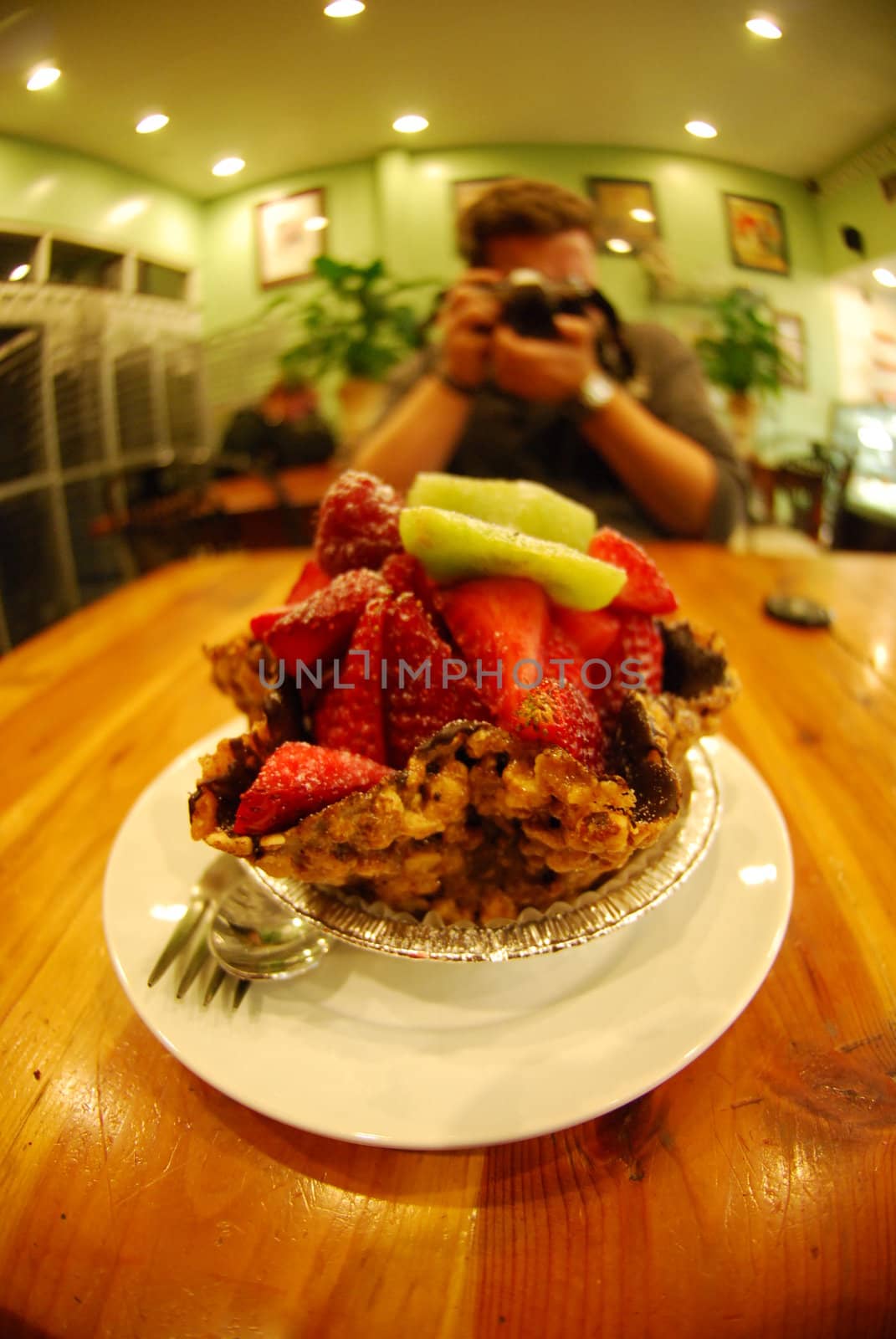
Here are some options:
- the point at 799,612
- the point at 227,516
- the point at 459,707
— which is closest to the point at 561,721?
the point at 459,707

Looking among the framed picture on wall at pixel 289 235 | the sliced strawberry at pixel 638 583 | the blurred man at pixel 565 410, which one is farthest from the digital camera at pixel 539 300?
the sliced strawberry at pixel 638 583

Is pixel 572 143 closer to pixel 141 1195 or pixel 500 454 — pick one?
pixel 500 454

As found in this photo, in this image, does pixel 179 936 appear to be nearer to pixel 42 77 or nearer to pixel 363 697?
pixel 363 697

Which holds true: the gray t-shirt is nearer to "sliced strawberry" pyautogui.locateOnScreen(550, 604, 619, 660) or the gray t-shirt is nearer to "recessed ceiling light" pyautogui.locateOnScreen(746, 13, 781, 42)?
"recessed ceiling light" pyautogui.locateOnScreen(746, 13, 781, 42)

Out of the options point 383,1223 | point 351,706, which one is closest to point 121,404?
point 351,706

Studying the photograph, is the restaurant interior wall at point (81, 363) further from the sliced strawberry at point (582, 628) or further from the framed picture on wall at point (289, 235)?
the sliced strawberry at point (582, 628)

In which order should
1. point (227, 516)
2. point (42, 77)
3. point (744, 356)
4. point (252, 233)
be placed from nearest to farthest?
point (42, 77) → point (252, 233) → point (744, 356) → point (227, 516)

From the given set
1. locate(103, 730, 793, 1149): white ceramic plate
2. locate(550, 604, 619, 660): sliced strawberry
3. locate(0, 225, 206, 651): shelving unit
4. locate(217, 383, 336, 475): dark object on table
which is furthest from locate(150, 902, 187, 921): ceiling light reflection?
locate(217, 383, 336, 475): dark object on table
